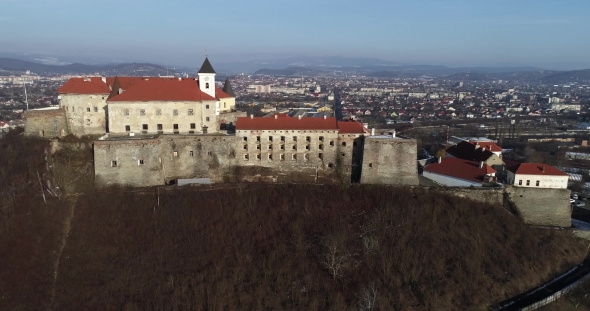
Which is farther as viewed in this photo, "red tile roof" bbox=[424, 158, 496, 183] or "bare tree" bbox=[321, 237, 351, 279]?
"red tile roof" bbox=[424, 158, 496, 183]

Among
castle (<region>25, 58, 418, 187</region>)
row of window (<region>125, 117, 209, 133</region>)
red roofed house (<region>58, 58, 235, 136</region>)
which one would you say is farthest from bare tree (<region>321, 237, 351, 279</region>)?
row of window (<region>125, 117, 209, 133</region>)

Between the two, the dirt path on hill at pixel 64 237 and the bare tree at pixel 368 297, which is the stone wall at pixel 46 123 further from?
the bare tree at pixel 368 297

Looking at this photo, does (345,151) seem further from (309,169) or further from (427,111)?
(427,111)

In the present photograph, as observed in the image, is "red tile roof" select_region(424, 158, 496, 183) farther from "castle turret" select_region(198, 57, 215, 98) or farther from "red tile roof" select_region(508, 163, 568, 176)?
"castle turret" select_region(198, 57, 215, 98)

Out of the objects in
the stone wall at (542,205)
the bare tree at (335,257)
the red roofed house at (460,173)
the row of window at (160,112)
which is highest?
the row of window at (160,112)

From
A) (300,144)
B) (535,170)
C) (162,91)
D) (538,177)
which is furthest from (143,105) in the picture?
(538,177)

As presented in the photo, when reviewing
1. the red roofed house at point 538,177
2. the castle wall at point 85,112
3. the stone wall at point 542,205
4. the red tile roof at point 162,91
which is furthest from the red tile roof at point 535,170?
the castle wall at point 85,112

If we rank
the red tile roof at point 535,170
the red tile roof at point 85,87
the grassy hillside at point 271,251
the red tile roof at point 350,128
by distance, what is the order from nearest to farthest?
the grassy hillside at point 271,251 < the red tile roof at point 535,170 < the red tile roof at point 350,128 < the red tile roof at point 85,87

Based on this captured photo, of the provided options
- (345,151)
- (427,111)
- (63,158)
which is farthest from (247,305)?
(427,111)
